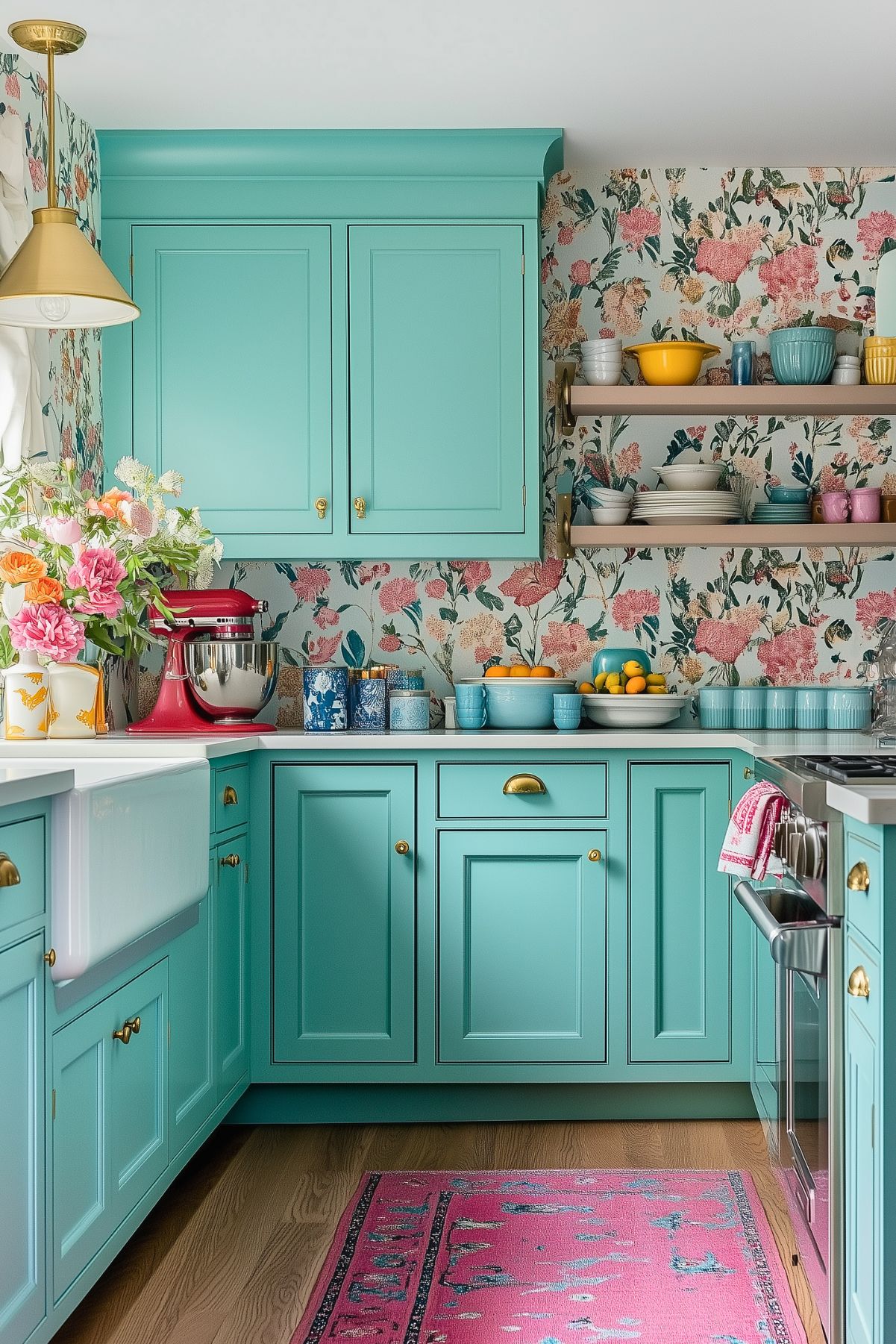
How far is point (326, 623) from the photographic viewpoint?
11.8 feet

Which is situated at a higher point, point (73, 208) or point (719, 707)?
point (73, 208)

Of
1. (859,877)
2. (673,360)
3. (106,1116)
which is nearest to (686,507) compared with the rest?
(673,360)

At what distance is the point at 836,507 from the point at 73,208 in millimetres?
2125

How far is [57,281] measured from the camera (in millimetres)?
2328

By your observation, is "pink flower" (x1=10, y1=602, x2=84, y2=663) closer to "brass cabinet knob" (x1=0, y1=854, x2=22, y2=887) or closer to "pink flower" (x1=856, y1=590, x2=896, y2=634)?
"brass cabinet knob" (x1=0, y1=854, x2=22, y2=887)

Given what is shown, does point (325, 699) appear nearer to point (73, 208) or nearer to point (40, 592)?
point (40, 592)

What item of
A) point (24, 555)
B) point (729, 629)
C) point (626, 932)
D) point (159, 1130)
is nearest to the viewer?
point (159, 1130)

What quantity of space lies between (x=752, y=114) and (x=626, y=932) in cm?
208

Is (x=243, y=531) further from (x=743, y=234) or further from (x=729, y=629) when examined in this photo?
(x=743, y=234)

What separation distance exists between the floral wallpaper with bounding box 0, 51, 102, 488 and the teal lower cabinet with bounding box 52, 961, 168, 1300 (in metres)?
1.48

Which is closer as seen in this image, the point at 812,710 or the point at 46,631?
the point at 46,631

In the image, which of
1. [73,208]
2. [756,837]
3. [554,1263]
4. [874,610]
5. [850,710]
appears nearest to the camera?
[756,837]

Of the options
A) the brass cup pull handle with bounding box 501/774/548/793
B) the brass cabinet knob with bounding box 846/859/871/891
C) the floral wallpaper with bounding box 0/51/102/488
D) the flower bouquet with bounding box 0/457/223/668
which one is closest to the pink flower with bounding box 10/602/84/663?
the flower bouquet with bounding box 0/457/223/668

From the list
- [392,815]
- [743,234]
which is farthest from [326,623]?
[743,234]
